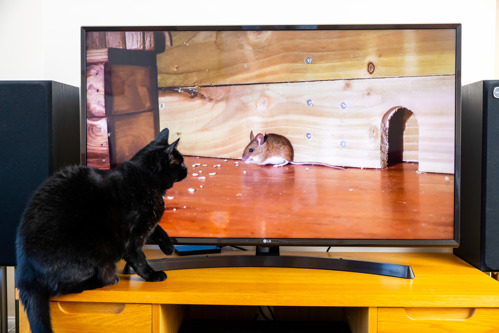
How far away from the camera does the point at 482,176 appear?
53.4 inches

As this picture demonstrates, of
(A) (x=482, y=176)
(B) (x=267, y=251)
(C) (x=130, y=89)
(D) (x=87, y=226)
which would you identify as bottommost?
(B) (x=267, y=251)

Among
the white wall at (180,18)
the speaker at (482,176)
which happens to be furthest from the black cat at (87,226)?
the speaker at (482,176)

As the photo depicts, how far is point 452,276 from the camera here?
134 centimetres

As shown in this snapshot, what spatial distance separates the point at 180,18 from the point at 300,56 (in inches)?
19.8

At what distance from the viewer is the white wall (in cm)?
162

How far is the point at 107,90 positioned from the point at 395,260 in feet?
3.41

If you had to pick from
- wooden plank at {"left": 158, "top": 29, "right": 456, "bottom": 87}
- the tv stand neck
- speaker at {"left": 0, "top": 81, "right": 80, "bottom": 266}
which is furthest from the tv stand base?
wooden plank at {"left": 158, "top": 29, "right": 456, "bottom": 87}

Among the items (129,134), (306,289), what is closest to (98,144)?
(129,134)

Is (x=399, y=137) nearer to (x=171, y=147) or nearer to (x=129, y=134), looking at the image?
(x=171, y=147)

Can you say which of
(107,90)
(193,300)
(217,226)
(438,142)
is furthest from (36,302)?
(438,142)

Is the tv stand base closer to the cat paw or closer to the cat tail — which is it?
the cat paw

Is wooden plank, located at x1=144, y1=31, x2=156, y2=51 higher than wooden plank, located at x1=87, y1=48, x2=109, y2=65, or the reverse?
wooden plank, located at x1=144, y1=31, x2=156, y2=51

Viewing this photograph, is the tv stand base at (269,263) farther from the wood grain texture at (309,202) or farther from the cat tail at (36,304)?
the cat tail at (36,304)

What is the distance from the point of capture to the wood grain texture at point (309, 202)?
1411 mm
